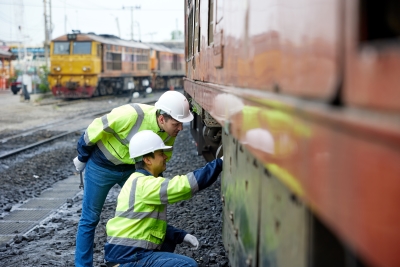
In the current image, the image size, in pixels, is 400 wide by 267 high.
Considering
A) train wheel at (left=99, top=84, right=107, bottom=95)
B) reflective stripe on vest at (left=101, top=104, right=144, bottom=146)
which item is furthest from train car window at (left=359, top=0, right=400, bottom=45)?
train wheel at (left=99, top=84, right=107, bottom=95)

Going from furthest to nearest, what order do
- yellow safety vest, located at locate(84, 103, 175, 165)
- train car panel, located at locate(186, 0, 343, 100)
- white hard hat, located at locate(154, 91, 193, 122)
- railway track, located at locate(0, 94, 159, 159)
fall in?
1. railway track, located at locate(0, 94, 159, 159)
2. yellow safety vest, located at locate(84, 103, 175, 165)
3. white hard hat, located at locate(154, 91, 193, 122)
4. train car panel, located at locate(186, 0, 343, 100)

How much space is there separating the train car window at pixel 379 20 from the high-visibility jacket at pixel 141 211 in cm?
261

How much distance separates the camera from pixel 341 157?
44.0 inches

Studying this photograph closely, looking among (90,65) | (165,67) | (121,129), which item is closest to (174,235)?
(121,129)

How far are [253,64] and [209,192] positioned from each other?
595 centimetres

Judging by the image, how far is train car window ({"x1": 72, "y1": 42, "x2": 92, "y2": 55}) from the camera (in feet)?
97.4

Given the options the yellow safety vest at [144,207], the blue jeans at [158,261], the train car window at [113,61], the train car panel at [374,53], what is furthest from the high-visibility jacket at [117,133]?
the train car window at [113,61]

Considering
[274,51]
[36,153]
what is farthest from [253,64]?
[36,153]

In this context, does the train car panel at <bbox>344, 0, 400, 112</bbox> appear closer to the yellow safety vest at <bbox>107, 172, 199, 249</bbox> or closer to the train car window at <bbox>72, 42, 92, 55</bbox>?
the yellow safety vest at <bbox>107, 172, 199, 249</bbox>

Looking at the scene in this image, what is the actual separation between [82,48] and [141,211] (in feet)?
88.9

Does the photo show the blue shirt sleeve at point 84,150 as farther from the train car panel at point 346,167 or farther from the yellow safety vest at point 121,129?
the train car panel at point 346,167

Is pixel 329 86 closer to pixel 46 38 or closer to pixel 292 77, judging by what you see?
pixel 292 77

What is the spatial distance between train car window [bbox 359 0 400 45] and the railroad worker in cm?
337

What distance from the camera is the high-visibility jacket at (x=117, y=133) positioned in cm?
457
